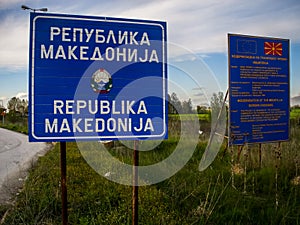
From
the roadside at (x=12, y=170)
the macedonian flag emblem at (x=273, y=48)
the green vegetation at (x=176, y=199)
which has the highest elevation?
the macedonian flag emblem at (x=273, y=48)

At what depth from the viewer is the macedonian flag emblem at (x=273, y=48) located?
19.5 ft

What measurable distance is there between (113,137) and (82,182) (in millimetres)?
2610

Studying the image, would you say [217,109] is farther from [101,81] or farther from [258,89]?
[101,81]

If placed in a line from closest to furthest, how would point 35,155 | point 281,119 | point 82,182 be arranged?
point 82,182
point 281,119
point 35,155

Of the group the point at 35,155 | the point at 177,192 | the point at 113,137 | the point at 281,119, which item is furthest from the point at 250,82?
the point at 35,155

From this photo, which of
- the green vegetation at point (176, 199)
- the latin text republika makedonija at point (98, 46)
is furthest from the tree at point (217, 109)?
the latin text republika makedonija at point (98, 46)

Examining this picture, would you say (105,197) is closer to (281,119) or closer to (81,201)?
(81,201)

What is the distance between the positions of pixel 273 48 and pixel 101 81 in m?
4.15

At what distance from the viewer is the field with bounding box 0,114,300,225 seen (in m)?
3.81

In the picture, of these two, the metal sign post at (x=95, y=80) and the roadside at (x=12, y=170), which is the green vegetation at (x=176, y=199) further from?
the metal sign post at (x=95, y=80)

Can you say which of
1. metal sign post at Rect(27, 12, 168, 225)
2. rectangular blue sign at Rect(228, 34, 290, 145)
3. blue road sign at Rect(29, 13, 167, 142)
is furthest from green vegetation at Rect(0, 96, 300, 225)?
blue road sign at Rect(29, 13, 167, 142)

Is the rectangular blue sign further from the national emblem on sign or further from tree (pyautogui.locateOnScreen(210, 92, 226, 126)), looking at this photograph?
the national emblem on sign

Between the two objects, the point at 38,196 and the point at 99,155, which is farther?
the point at 99,155

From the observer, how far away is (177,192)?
464 centimetres
